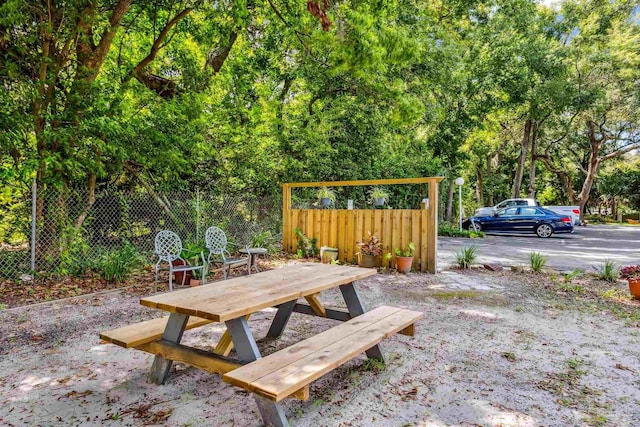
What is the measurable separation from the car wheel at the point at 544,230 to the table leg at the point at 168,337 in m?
13.8

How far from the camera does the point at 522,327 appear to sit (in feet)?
12.1

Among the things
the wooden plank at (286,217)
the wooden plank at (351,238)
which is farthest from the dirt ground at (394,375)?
the wooden plank at (286,217)

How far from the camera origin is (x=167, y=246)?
539cm

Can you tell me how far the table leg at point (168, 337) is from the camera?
229cm

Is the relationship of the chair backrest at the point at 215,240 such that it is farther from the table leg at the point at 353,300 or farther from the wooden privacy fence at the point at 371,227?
the table leg at the point at 353,300

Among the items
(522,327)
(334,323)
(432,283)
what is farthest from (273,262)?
(522,327)

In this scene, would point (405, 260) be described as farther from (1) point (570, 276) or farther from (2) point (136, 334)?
(2) point (136, 334)

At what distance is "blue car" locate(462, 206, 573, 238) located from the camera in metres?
12.9

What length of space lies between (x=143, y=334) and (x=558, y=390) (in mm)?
2661

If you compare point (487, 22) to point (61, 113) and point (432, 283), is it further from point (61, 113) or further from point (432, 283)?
point (61, 113)

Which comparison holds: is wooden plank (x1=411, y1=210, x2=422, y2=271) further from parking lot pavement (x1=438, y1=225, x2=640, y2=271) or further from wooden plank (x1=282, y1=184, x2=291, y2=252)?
wooden plank (x1=282, y1=184, x2=291, y2=252)

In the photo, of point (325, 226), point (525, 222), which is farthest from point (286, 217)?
point (525, 222)

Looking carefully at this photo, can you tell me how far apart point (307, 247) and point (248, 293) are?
5.47m

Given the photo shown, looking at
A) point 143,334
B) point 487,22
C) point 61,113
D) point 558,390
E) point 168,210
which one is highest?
point 487,22
